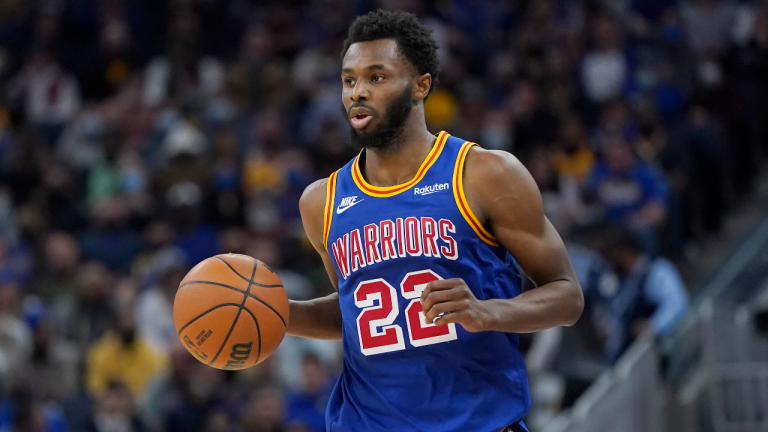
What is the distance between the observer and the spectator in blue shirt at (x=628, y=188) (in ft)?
31.1

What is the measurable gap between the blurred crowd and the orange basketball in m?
4.21

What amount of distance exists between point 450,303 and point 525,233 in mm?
658

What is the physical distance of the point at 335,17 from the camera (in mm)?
13422

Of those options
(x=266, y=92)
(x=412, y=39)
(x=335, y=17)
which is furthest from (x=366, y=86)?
(x=335, y=17)

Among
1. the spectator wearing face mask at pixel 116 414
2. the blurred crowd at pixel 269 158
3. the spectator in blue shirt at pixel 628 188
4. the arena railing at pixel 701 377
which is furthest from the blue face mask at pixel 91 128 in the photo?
the arena railing at pixel 701 377

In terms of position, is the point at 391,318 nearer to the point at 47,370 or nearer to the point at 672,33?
the point at 47,370

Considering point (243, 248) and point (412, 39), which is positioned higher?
point (412, 39)

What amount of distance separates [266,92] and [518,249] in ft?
29.9

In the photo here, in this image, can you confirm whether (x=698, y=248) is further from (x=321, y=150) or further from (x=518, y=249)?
(x=518, y=249)

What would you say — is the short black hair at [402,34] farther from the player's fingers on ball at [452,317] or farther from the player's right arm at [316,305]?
the player's fingers on ball at [452,317]

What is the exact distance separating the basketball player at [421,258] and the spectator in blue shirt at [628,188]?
565cm

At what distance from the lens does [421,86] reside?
162 inches

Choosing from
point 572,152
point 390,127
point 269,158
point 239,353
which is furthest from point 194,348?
point 269,158

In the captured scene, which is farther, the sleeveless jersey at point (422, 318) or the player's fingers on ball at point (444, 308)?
the sleeveless jersey at point (422, 318)
